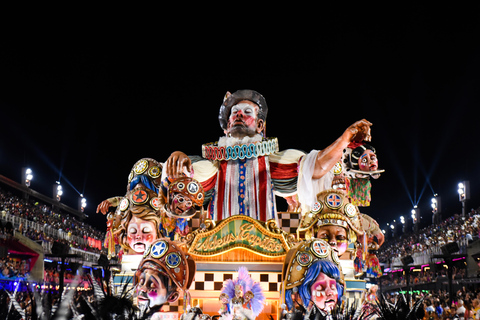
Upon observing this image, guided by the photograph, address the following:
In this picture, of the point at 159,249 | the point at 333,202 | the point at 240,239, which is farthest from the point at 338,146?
the point at 159,249

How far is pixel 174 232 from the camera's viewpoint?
643 cm

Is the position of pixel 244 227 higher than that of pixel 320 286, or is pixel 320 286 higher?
pixel 244 227

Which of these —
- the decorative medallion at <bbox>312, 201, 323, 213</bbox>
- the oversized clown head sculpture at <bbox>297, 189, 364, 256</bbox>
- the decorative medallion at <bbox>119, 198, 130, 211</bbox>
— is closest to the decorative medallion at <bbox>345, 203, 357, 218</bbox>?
the oversized clown head sculpture at <bbox>297, 189, 364, 256</bbox>

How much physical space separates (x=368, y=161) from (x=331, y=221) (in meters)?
1.25

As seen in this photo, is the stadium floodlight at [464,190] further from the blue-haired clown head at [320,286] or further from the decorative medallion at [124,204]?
the blue-haired clown head at [320,286]

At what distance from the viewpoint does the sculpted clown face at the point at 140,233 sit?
244 inches

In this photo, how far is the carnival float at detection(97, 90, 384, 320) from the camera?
506 centimetres

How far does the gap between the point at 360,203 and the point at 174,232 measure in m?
2.73

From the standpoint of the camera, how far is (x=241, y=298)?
4883 millimetres

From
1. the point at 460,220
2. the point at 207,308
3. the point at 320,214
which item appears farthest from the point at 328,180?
the point at 460,220

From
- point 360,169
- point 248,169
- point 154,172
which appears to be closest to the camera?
point 154,172

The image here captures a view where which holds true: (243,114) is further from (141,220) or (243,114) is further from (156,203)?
(141,220)

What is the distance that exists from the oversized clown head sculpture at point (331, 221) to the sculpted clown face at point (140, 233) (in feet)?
5.59

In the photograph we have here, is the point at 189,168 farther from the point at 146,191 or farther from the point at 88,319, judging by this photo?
the point at 88,319
